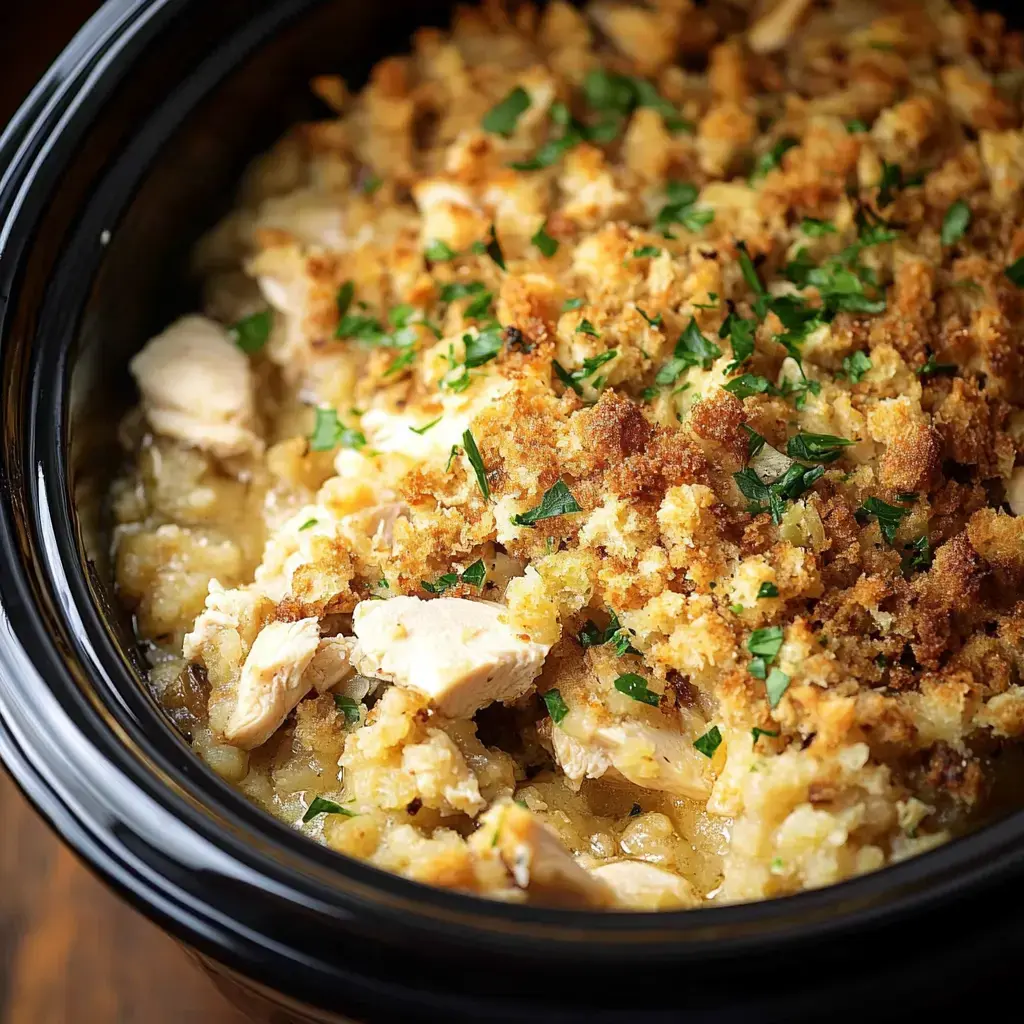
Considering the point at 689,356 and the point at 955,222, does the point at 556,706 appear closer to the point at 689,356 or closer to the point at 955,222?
the point at 689,356

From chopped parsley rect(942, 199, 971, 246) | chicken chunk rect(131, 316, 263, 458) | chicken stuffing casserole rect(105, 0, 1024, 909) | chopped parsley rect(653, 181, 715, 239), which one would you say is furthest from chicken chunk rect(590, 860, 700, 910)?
chopped parsley rect(942, 199, 971, 246)

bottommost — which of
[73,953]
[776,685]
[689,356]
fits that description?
[73,953]

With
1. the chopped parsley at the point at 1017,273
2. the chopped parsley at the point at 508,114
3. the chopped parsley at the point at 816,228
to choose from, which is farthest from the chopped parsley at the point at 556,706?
the chopped parsley at the point at 508,114

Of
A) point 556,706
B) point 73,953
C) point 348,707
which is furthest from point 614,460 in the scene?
point 73,953

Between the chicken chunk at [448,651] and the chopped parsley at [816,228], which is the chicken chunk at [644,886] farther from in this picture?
the chopped parsley at [816,228]

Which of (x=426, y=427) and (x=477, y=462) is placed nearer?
(x=477, y=462)

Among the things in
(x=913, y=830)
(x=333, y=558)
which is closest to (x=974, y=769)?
(x=913, y=830)
